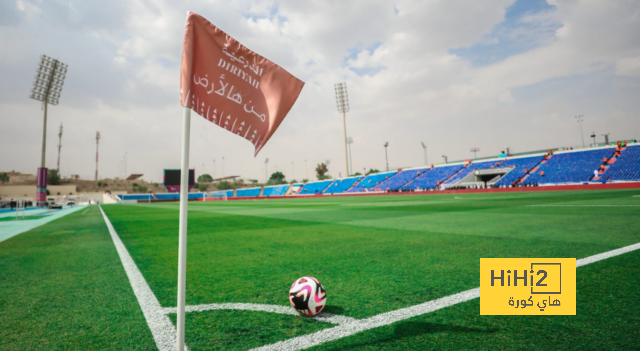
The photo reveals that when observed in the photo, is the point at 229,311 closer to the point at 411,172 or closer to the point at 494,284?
the point at 494,284

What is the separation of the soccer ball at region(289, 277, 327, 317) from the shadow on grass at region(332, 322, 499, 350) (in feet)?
2.05

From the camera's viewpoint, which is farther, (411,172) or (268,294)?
(411,172)

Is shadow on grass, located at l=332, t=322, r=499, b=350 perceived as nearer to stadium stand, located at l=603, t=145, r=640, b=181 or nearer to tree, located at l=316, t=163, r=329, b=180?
stadium stand, located at l=603, t=145, r=640, b=181

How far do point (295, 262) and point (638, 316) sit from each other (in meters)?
3.92

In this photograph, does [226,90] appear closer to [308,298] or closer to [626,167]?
[308,298]

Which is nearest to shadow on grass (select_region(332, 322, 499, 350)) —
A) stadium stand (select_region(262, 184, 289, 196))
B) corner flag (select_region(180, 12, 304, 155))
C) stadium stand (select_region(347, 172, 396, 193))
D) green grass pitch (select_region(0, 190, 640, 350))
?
green grass pitch (select_region(0, 190, 640, 350))

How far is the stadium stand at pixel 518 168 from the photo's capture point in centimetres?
3884

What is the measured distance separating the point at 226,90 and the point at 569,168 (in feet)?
146

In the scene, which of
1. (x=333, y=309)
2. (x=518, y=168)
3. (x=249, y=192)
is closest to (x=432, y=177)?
(x=518, y=168)

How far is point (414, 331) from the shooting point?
2.44 meters

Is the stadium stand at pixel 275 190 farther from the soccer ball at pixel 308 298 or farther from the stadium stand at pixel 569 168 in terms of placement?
the soccer ball at pixel 308 298

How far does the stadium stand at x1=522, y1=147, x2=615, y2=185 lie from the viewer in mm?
33750

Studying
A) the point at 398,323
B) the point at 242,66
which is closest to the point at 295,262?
the point at 398,323

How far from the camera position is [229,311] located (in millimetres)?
2994
